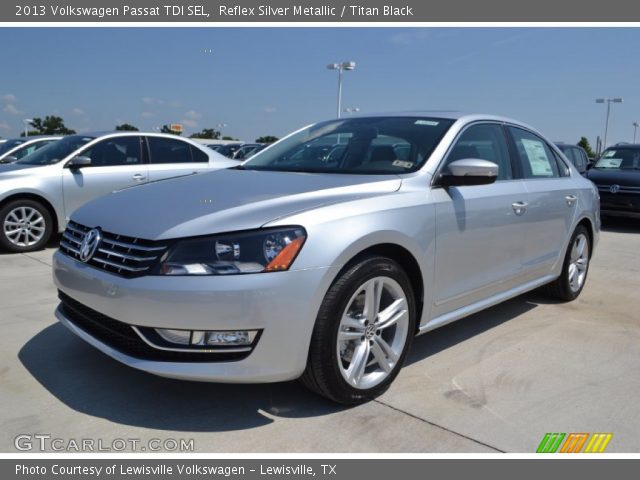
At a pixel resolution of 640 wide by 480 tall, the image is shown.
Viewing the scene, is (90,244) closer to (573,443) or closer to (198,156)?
(573,443)

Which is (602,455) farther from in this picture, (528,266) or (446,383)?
(528,266)

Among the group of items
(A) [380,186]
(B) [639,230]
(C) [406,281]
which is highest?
(A) [380,186]

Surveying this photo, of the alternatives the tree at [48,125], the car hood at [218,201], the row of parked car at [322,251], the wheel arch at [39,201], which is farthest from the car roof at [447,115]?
the tree at [48,125]

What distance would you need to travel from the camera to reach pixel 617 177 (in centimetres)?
1041

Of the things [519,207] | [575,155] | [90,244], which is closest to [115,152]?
[90,244]

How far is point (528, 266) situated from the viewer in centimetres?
421

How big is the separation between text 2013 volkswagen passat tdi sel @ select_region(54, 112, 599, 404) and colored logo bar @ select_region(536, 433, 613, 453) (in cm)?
83

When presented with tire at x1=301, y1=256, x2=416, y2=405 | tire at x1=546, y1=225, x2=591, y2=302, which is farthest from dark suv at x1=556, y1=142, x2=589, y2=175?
tire at x1=301, y1=256, x2=416, y2=405

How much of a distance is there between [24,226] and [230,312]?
17.7ft

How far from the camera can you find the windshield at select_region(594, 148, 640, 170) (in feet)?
36.1
